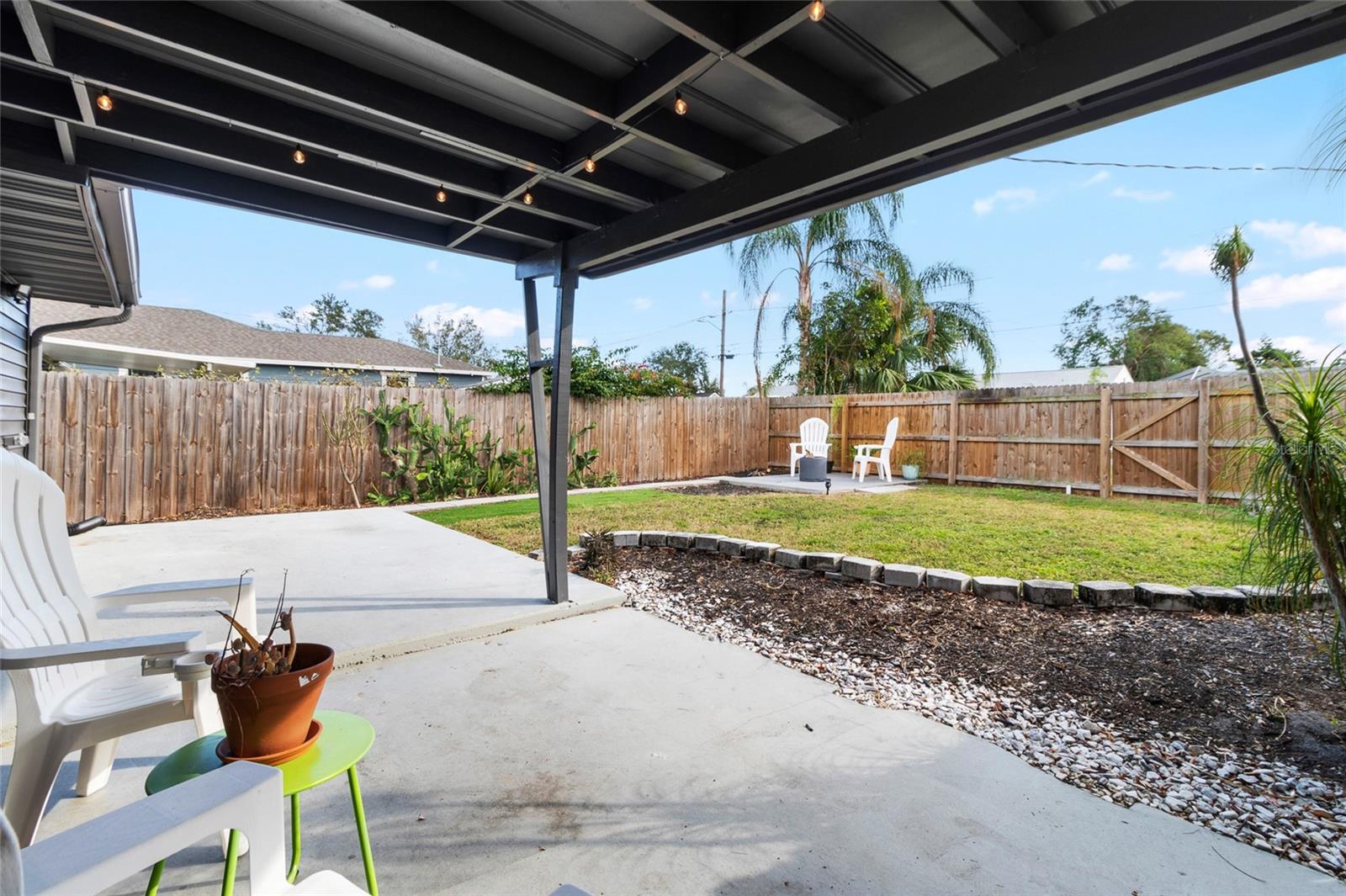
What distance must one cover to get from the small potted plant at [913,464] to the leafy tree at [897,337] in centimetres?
276

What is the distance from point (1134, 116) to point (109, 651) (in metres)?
3.05

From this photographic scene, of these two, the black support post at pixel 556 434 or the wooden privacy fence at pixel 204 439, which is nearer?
the black support post at pixel 556 434

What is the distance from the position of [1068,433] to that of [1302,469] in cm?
753

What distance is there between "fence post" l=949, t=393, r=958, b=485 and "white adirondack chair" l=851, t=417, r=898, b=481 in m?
0.84

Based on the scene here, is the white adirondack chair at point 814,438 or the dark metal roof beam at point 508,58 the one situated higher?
the dark metal roof beam at point 508,58

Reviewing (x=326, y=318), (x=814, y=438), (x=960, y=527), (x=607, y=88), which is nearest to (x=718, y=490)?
(x=814, y=438)

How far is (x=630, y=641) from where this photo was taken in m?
3.20

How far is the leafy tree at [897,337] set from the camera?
42.9 ft

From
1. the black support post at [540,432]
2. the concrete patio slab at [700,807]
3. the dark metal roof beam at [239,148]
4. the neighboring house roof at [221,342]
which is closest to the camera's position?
the concrete patio slab at [700,807]

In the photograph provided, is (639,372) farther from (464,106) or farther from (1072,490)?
(464,106)

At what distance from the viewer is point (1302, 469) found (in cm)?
195

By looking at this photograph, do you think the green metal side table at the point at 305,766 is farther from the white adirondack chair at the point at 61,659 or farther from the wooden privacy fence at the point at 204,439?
the wooden privacy fence at the point at 204,439

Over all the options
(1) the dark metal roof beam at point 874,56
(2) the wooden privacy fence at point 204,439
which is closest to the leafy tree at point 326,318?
(2) the wooden privacy fence at point 204,439

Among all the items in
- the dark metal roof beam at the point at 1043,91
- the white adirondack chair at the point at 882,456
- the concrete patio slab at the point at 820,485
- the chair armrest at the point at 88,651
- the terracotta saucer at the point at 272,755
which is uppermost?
the dark metal roof beam at the point at 1043,91
